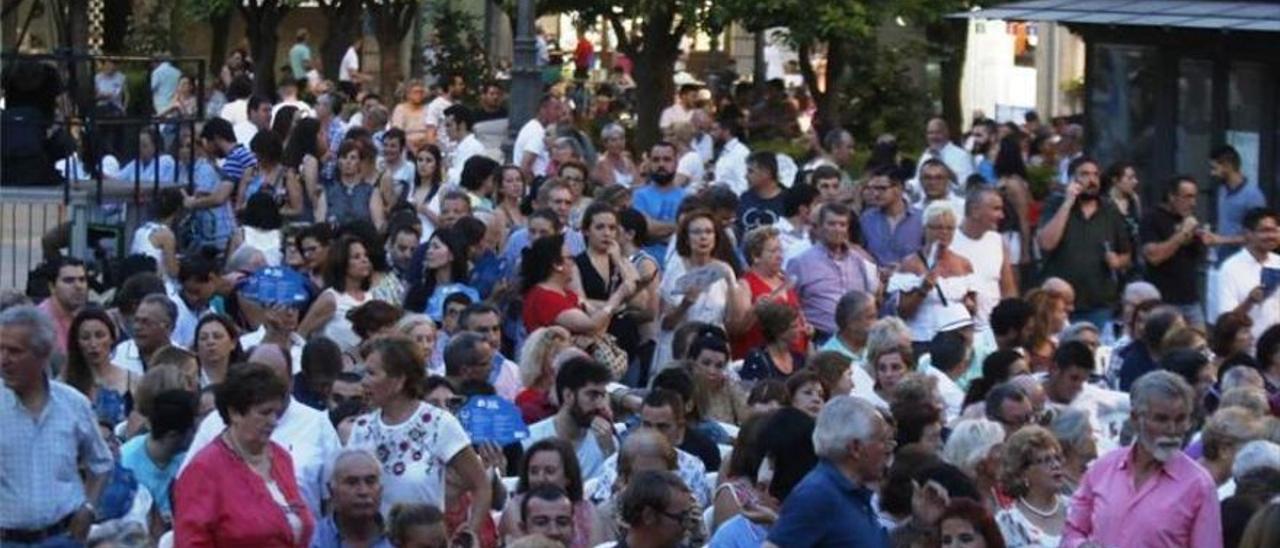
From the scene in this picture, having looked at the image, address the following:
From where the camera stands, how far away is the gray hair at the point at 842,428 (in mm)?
9914

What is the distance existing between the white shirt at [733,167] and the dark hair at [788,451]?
12.8 metres

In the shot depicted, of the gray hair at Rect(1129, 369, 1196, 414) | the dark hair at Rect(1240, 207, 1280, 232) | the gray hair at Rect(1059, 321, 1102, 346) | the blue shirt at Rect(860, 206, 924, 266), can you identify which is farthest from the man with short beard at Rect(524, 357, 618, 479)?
the blue shirt at Rect(860, 206, 924, 266)

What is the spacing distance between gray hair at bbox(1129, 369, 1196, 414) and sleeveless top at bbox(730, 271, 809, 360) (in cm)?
480

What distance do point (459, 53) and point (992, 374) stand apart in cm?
2726

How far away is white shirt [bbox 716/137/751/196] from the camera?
24.2 m

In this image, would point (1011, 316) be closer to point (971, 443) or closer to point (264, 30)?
point (971, 443)

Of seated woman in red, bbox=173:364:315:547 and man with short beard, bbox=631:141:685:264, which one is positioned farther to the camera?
man with short beard, bbox=631:141:685:264

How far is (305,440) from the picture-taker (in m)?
11.6

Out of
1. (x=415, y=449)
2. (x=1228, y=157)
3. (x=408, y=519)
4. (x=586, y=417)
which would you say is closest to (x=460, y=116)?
(x=1228, y=157)

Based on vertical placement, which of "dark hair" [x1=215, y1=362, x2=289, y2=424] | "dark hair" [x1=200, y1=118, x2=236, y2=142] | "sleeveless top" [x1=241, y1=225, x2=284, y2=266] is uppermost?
"dark hair" [x1=200, y1=118, x2=236, y2=142]

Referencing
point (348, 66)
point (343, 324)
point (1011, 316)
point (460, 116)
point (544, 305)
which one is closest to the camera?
point (343, 324)

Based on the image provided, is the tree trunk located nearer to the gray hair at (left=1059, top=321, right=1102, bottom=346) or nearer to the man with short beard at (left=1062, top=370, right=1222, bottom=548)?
the gray hair at (left=1059, top=321, right=1102, bottom=346)

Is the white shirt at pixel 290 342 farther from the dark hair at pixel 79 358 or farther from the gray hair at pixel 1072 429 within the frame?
the gray hair at pixel 1072 429

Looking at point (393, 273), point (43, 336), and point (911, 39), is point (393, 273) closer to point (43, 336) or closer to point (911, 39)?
point (43, 336)
